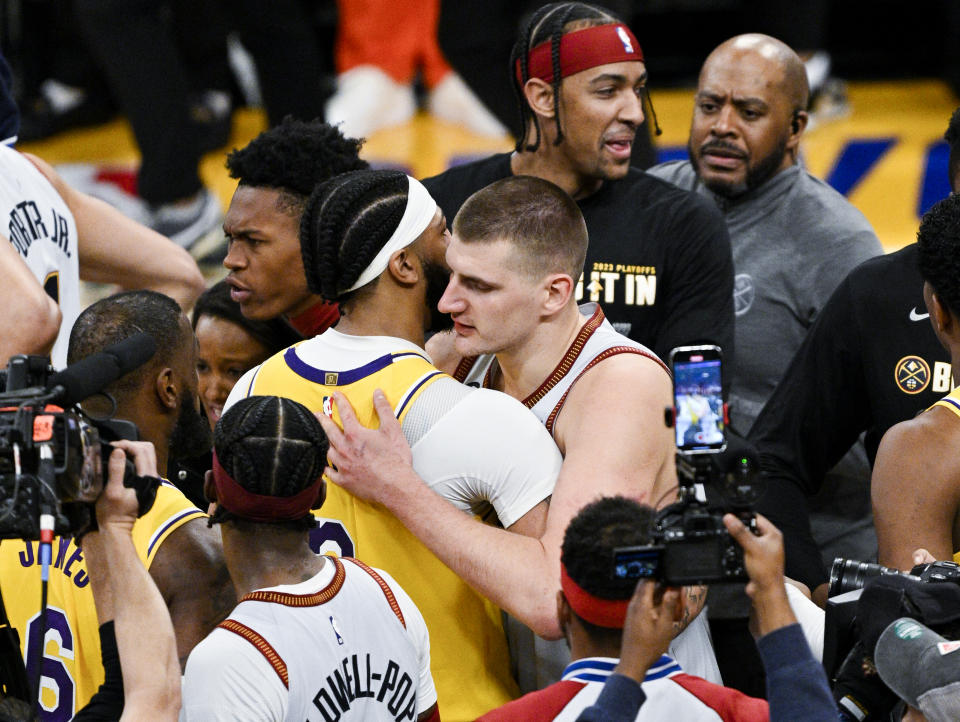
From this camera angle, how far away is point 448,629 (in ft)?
9.87

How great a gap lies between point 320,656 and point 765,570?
784 millimetres

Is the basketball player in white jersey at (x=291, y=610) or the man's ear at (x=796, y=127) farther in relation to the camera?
the man's ear at (x=796, y=127)

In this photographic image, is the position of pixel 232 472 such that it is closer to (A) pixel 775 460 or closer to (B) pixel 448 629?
(B) pixel 448 629

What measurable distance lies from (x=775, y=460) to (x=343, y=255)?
1228 mm

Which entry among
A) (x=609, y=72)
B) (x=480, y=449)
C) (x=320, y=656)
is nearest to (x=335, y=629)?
(x=320, y=656)

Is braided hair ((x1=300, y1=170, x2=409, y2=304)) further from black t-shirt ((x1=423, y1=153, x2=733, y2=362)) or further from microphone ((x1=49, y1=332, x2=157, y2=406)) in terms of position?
black t-shirt ((x1=423, y1=153, x2=733, y2=362))

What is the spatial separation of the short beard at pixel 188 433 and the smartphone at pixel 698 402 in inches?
54.1

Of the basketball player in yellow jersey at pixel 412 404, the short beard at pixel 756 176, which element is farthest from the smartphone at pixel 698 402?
the short beard at pixel 756 176

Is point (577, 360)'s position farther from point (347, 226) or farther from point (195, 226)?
point (195, 226)

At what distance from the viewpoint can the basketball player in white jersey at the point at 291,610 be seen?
8.16 feet

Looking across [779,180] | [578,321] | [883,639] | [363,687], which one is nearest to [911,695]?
[883,639]

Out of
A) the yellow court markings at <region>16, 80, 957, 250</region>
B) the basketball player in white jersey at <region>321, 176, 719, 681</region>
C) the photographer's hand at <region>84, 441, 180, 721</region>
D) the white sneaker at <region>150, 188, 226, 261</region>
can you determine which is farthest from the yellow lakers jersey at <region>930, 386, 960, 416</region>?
the white sneaker at <region>150, 188, 226, 261</region>

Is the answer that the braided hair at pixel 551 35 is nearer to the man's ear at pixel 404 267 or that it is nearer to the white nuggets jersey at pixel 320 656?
the man's ear at pixel 404 267

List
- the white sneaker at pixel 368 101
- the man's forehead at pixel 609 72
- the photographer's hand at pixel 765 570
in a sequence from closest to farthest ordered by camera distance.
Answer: the photographer's hand at pixel 765 570 → the man's forehead at pixel 609 72 → the white sneaker at pixel 368 101
